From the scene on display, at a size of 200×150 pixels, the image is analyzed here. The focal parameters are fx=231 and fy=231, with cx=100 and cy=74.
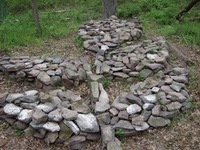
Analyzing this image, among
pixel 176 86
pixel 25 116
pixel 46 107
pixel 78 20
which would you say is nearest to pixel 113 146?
pixel 46 107

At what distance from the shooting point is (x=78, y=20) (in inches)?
356

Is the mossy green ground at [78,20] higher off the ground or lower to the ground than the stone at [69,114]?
lower

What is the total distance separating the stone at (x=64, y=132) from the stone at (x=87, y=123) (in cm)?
18

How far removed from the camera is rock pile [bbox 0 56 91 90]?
457 cm

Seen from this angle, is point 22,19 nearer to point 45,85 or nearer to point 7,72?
point 7,72

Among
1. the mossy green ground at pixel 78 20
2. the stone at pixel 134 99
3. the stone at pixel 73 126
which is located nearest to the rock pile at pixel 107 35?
the mossy green ground at pixel 78 20

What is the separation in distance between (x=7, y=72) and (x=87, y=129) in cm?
231

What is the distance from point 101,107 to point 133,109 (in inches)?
21.2

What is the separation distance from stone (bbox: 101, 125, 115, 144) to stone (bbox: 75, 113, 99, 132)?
0.36 feet

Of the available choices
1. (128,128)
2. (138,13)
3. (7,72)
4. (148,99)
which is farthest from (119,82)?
(138,13)

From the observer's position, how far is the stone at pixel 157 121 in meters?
3.71

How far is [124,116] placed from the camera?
12.3 feet

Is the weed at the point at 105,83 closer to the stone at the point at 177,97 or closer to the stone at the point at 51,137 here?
the stone at the point at 177,97

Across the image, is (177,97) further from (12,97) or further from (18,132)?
(12,97)
